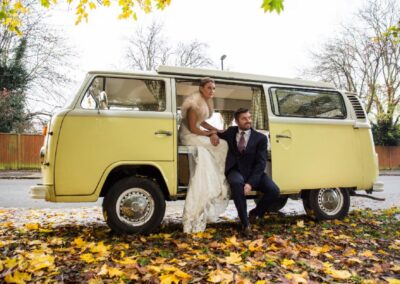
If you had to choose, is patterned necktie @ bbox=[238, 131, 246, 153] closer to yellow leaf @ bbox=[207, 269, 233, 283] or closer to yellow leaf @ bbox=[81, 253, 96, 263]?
yellow leaf @ bbox=[207, 269, 233, 283]

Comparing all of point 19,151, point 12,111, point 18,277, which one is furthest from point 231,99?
point 12,111

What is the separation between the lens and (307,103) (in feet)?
19.5

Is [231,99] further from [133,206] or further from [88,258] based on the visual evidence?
[88,258]

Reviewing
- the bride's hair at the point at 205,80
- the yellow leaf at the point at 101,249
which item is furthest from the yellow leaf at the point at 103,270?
the bride's hair at the point at 205,80

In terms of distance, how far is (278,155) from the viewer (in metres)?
5.43

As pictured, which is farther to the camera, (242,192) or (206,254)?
(242,192)

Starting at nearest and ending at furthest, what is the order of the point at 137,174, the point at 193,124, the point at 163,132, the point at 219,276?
the point at 219,276, the point at 163,132, the point at 137,174, the point at 193,124

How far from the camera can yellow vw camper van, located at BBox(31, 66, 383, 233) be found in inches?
177

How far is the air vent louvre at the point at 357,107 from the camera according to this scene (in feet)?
20.4

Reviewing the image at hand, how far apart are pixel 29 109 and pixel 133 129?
2129 cm

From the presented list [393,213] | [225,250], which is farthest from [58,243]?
[393,213]

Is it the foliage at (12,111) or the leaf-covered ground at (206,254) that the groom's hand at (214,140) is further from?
the foliage at (12,111)

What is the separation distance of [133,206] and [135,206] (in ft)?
0.09

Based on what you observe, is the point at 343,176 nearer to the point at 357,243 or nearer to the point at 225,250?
the point at 357,243
